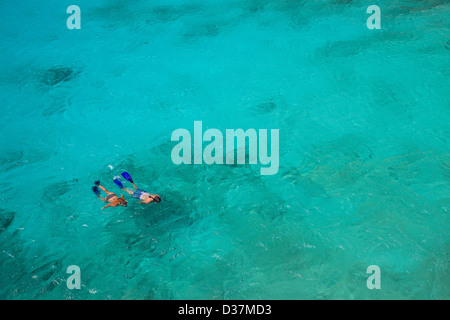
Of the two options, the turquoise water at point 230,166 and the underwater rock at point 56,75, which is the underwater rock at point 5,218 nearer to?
the turquoise water at point 230,166

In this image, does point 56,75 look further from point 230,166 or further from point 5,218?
point 230,166

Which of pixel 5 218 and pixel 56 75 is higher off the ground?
pixel 56 75

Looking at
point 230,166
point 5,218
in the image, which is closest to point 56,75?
point 5,218

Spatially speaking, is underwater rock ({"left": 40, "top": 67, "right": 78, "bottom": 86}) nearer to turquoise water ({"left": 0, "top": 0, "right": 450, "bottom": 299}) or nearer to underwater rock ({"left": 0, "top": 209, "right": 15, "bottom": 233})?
turquoise water ({"left": 0, "top": 0, "right": 450, "bottom": 299})

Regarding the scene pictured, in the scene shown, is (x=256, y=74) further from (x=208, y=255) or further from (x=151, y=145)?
(x=208, y=255)

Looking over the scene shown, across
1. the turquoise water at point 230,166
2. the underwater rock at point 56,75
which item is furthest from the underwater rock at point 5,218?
the underwater rock at point 56,75

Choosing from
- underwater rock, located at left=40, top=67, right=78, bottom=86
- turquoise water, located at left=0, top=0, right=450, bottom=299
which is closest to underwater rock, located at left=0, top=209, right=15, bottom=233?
turquoise water, located at left=0, top=0, right=450, bottom=299

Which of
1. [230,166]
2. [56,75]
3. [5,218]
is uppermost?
[56,75]
